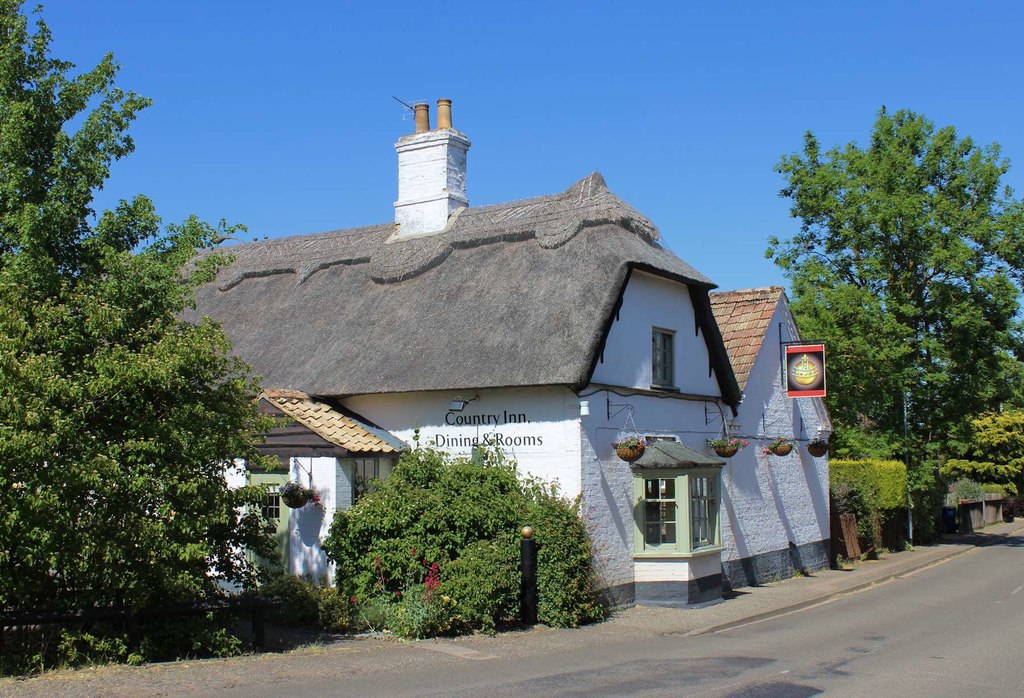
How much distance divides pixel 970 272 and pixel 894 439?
5.27m

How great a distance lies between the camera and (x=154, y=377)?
11.1 metres

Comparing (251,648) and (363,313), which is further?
(363,313)

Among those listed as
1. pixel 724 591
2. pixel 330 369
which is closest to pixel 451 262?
pixel 330 369

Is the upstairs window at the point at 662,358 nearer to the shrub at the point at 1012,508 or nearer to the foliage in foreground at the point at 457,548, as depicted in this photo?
the foliage in foreground at the point at 457,548

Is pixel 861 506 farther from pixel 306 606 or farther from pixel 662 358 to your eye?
pixel 306 606

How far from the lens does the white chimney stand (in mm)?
21737

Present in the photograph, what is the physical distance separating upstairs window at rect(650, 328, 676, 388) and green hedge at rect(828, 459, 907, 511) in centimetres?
968

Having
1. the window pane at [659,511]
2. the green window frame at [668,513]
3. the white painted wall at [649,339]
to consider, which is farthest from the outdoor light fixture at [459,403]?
the window pane at [659,511]

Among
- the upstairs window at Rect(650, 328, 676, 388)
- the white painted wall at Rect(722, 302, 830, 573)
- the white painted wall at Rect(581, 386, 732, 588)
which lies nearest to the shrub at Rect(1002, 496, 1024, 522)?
the white painted wall at Rect(722, 302, 830, 573)

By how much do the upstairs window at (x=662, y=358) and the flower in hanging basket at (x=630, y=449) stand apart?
7.05ft

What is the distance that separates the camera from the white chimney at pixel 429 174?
2174cm

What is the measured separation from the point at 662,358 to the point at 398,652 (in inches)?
320

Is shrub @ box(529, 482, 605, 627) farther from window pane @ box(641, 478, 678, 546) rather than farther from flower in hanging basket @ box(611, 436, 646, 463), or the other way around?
window pane @ box(641, 478, 678, 546)

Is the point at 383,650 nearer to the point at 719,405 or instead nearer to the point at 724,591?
the point at 724,591
